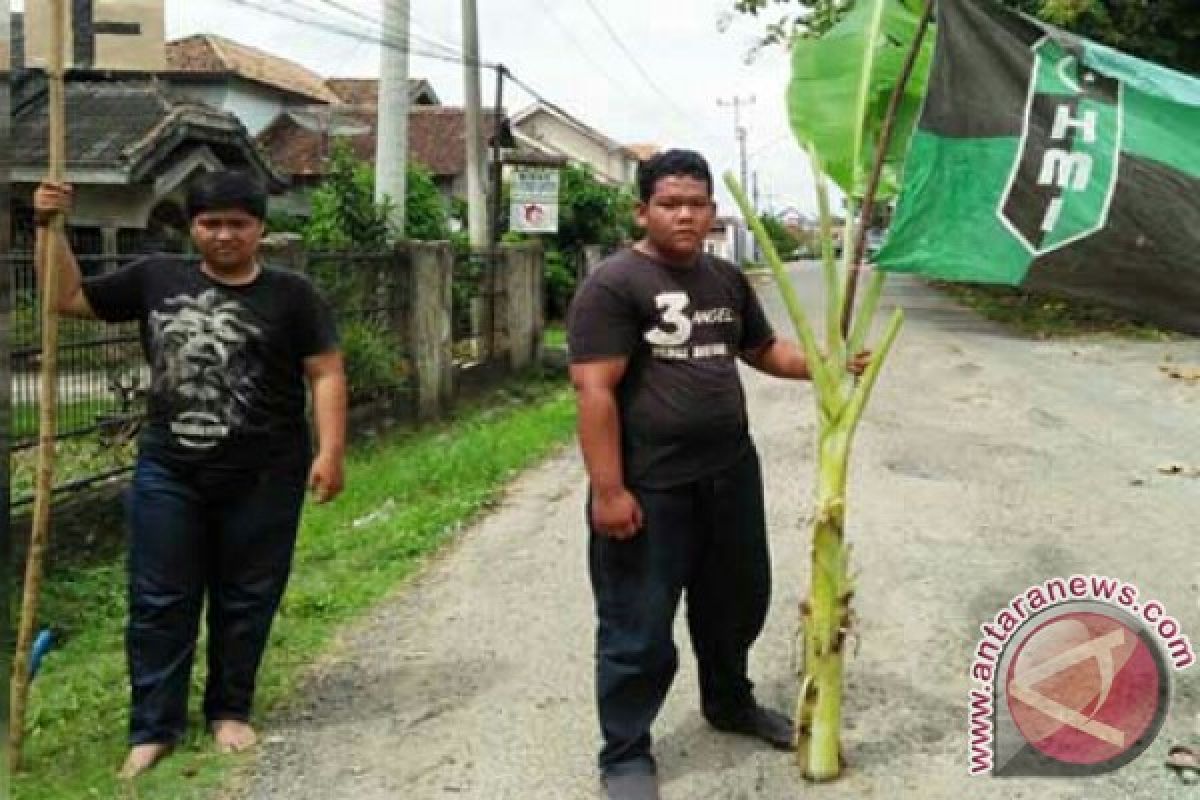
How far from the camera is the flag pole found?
3.51m

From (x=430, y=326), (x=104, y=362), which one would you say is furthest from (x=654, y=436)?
(x=430, y=326)

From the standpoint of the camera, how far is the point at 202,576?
158 inches

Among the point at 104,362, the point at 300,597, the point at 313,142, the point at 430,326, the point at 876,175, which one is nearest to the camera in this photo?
the point at 876,175

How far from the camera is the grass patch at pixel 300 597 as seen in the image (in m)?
3.92

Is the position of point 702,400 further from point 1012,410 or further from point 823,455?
point 1012,410

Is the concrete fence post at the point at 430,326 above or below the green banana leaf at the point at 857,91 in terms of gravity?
below

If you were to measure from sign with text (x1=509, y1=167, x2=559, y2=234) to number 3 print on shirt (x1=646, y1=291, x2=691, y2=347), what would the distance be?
1255cm

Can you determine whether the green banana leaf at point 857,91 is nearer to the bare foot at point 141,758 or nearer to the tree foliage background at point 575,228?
the bare foot at point 141,758

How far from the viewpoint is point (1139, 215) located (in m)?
3.60

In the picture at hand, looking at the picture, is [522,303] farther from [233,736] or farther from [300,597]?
[233,736]

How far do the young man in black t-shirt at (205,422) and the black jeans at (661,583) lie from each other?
1045 millimetres

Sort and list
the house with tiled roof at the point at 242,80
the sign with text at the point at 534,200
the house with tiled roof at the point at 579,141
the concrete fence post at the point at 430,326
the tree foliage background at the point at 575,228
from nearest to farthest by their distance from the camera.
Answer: the concrete fence post at the point at 430,326, the sign with text at the point at 534,200, the tree foliage background at the point at 575,228, the house with tiled roof at the point at 242,80, the house with tiled roof at the point at 579,141

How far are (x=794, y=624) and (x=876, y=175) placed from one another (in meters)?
2.31

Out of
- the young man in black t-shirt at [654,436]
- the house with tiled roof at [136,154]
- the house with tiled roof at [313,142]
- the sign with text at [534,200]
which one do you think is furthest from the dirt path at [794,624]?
the house with tiled roof at [313,142]
